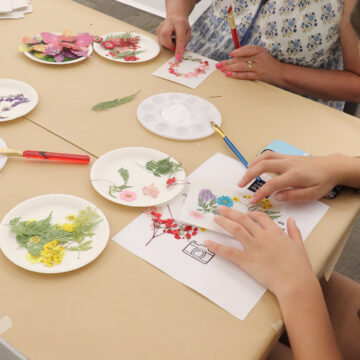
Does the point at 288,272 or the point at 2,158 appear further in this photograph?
the point at 2,158

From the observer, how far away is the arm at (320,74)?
119cm

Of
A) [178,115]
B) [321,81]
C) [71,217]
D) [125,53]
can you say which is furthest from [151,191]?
[321,81]

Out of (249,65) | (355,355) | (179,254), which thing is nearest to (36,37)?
(249,65)

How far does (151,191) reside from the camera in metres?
0.80

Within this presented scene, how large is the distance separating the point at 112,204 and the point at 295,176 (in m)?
0.35

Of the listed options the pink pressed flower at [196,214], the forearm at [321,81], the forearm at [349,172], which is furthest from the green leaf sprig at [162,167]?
the forearm at [321,81]

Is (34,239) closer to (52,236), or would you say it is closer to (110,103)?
(52,236)

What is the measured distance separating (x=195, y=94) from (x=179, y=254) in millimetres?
513

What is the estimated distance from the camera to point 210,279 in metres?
0.66

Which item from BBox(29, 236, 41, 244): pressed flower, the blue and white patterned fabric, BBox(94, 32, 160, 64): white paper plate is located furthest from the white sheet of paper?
the blue and white patterned fabric

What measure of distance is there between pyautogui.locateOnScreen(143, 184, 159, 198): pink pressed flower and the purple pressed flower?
0.08 metres

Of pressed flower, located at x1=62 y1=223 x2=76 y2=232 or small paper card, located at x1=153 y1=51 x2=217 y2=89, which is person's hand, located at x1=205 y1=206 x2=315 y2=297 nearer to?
pressed flower, located at x1=62 y1=223 x2=76 y2=232

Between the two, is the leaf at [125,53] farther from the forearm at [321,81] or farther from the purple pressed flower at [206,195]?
the purple pressed flower at [206,195]

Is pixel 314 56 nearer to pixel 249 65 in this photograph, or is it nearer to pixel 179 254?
pixel 249 65
